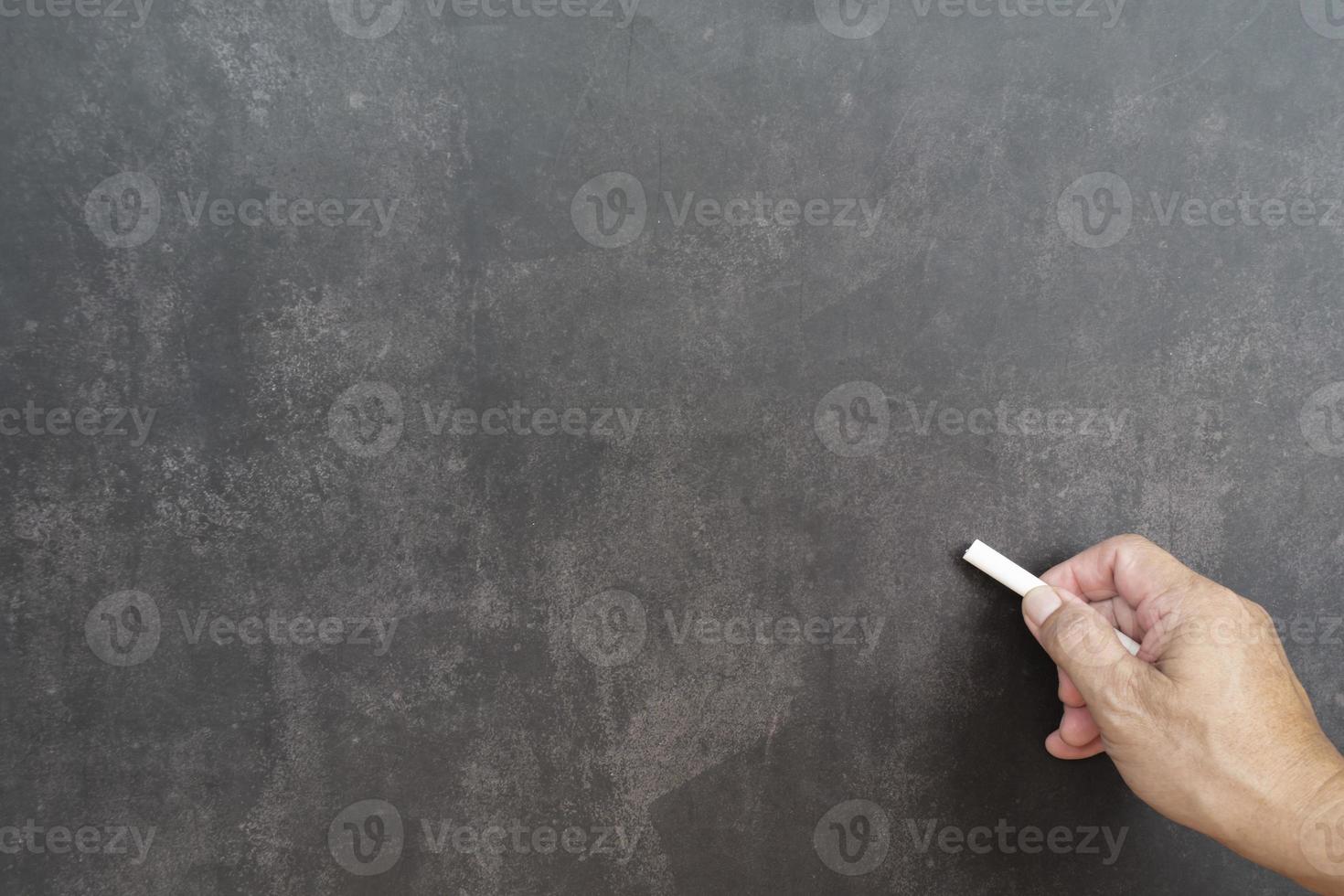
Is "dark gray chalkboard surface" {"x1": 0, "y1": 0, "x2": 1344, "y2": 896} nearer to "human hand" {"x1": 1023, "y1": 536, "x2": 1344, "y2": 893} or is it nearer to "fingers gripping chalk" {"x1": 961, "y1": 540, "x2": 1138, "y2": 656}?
"fingers gripping chalk" {"x1": 961, "y1": 540, "x2": 1138, "y2": 656}

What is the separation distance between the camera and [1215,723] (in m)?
2.37

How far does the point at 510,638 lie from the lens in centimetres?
291

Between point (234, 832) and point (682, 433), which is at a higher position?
point (682, 433)

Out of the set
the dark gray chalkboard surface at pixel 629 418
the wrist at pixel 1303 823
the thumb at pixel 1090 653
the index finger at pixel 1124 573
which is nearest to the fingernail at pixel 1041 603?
the thumb at pixel 1090 653

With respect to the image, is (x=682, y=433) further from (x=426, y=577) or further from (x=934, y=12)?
(x=934, y=12)

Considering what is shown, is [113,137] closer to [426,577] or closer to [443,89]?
[443,89]

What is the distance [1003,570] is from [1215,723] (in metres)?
0.73

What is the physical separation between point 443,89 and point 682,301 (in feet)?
3.81

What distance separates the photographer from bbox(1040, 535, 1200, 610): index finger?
2.65m

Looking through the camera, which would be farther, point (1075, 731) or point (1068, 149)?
point (1068, 149)

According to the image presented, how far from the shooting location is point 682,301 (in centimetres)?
296

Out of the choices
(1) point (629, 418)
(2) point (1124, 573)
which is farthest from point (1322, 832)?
(1) point (629, 418)

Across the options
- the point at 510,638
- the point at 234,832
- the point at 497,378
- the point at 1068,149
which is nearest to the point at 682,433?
the point at 497,378

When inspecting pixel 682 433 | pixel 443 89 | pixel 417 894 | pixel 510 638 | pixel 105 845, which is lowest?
pixel 417 894
